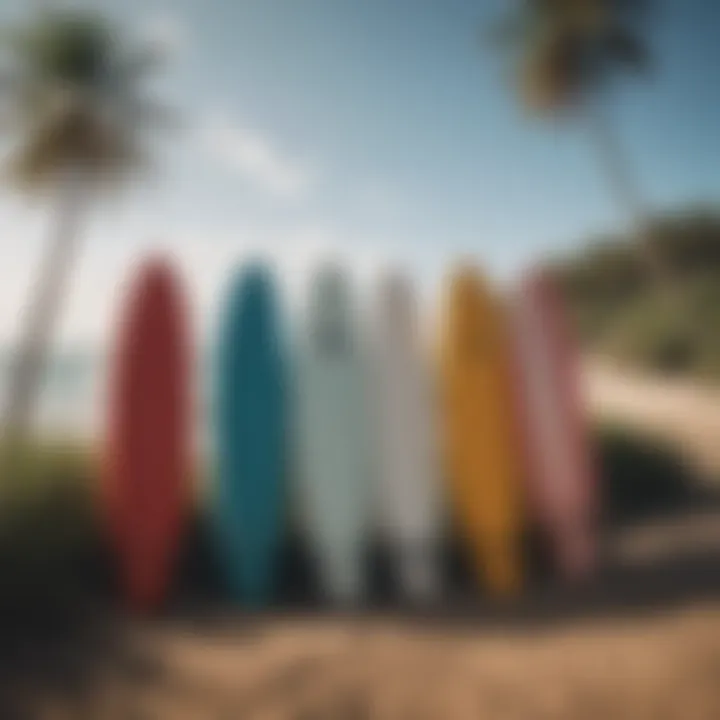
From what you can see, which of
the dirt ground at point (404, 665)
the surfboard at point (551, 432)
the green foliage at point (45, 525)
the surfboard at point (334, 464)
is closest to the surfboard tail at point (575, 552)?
the surfboard at point (551, 432)

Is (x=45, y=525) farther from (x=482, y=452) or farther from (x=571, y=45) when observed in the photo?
(x=571, y=45)

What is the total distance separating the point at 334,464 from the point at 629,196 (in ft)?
3.45

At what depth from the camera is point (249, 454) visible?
1680 mm

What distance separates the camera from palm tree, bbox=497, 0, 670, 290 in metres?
2.23

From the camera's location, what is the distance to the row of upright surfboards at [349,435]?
5.49 ft

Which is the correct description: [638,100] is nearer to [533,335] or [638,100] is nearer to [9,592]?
[533,335]

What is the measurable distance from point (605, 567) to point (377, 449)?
534 millimetres

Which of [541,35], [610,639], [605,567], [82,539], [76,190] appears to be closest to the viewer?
[610,639]

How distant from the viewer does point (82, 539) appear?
1643 millimetres

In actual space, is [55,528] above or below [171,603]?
above

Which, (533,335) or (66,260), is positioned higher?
(66,260)

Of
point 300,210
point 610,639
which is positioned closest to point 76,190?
point 300,210

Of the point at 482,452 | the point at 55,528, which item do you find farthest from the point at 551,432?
the point at 55,528

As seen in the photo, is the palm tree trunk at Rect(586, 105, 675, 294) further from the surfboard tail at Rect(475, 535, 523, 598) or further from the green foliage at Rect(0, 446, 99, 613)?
the green foliage at Rect(0, 446, 99, 613)
